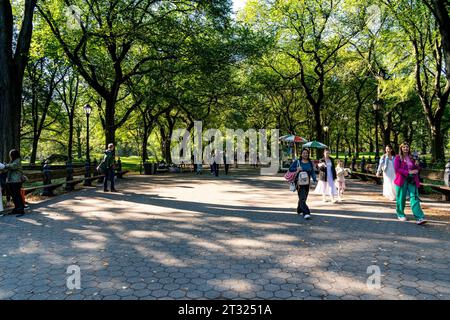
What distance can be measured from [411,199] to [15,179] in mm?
9767

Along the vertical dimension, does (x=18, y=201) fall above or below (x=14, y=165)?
below

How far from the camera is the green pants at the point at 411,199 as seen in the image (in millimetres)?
7381

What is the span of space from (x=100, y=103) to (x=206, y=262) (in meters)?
34.0

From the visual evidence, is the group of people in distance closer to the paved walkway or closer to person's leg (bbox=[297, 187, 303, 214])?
person's leg (bbox=[297, 187, 303, 214])

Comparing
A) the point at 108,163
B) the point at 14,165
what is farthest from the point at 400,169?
the point at 108,163

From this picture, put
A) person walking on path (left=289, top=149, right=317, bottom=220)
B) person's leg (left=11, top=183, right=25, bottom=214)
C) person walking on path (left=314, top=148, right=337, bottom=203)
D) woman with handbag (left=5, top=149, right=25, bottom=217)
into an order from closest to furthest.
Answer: person walking on path (left=289, top=149, right=317, bottom=220) → woman with handbag (left=5, top=149, right=25, bottom=217) → person's leg (left=11, top=183, right=25, bottom=214) → person walking on path (left=314, top=148, right=337, bottom=203)

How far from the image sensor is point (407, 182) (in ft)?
25.0

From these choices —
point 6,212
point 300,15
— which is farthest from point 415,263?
point 300,15

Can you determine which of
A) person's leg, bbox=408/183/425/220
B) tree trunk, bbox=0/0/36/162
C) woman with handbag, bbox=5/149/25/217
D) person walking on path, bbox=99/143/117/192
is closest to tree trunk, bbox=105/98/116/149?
person walking on path, bbox=99/143/117/192

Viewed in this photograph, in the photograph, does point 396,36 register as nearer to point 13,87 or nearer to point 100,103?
point 13,87

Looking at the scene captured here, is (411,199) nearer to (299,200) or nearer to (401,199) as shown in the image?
(401,199)

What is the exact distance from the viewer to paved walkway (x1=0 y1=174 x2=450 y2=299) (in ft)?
12.8

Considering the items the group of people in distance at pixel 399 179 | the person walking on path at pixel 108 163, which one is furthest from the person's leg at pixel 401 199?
the person walking on path at pixel 108 163

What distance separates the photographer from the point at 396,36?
70.4ft
